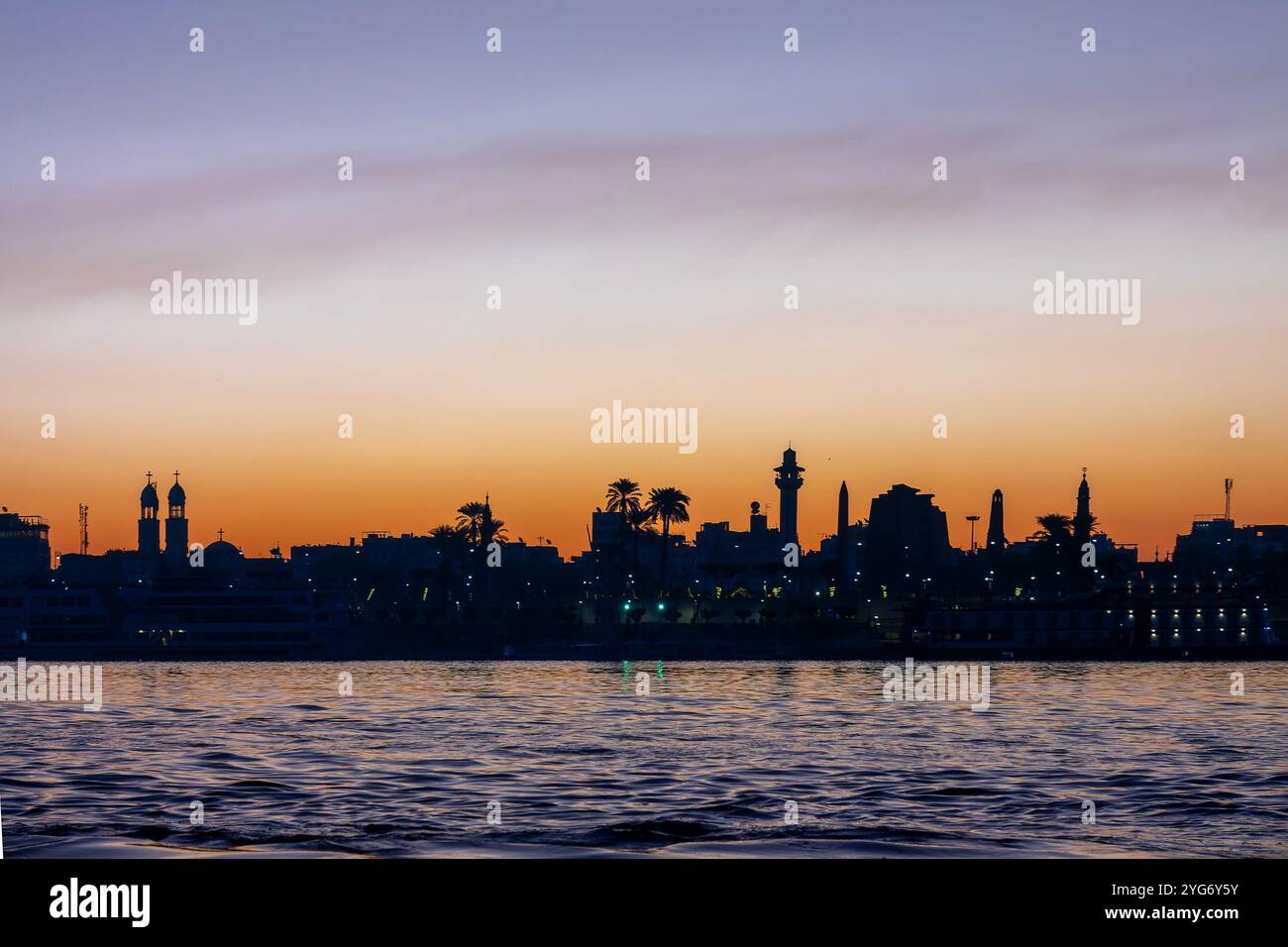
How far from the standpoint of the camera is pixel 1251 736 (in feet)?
219

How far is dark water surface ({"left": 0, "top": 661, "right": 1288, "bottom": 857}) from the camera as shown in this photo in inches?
1321

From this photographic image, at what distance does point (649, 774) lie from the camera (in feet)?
166
